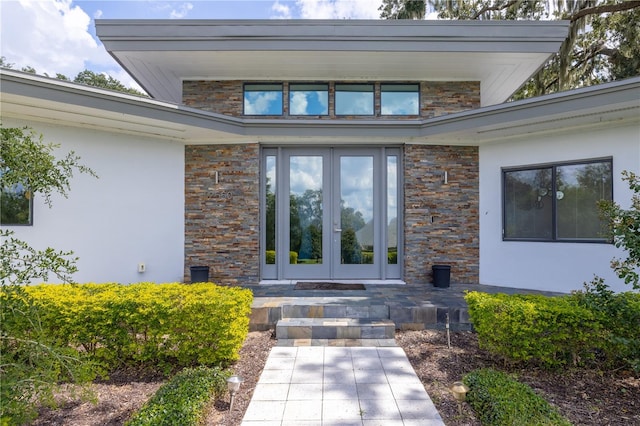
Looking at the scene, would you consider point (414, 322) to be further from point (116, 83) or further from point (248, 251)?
point (116, 83)

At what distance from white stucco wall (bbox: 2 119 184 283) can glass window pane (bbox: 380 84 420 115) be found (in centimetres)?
448

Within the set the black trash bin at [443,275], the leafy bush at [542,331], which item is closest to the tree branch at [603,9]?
the black trash bin at [443,275]

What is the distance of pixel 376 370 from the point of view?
3650 mm

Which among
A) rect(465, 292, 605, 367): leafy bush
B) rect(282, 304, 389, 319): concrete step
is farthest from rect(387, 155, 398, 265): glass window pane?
rect(465, 292, 605, 367): leafy bush

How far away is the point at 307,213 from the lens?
691 centimetres

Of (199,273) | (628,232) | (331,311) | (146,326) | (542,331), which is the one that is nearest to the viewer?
(628,232)

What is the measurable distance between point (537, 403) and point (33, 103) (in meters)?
7.23

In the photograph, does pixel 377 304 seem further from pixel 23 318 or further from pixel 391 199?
pixel 23 318

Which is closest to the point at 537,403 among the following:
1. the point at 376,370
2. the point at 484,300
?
the point at 484,300

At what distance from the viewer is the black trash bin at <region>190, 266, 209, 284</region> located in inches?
249

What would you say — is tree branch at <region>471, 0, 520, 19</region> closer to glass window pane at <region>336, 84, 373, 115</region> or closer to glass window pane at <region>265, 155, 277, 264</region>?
glass window pane at <region>336, 84, 373, 115</region>

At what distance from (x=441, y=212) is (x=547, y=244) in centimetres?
200

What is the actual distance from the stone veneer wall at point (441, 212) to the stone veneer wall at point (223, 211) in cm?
325

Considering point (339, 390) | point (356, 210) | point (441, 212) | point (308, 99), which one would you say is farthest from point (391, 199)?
point (339, 390)
